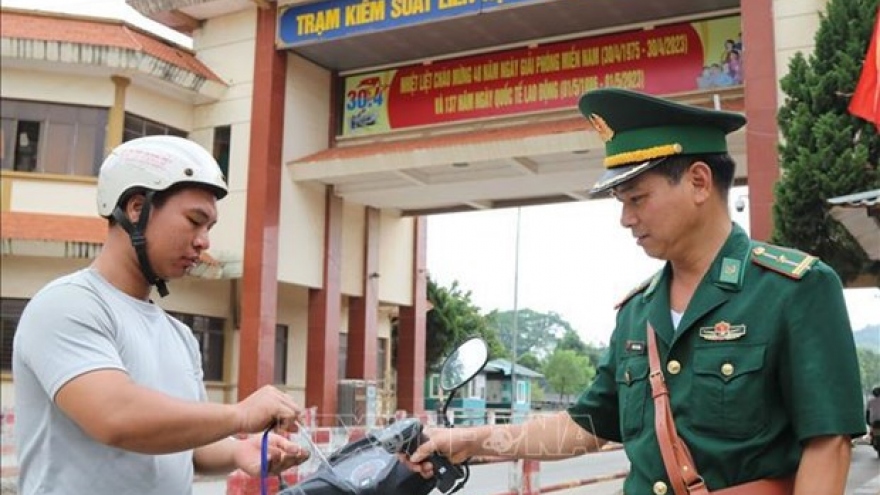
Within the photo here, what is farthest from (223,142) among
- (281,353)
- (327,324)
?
(281,353)

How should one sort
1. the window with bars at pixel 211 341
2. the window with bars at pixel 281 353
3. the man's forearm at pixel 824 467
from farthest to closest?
the window with bars at pixel 281 353 → the window with bars at pixel 211 341 → the man's forearm at pixel 824 467

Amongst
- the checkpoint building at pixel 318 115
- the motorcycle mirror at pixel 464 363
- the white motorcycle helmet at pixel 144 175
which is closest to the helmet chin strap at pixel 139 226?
the white motorcycle helmet at pixel 144 175

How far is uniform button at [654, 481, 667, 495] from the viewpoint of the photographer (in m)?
1.72

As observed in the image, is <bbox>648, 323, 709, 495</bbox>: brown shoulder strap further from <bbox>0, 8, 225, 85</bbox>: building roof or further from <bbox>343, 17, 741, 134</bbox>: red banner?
<bbox>0, 8, 225, 85</bbox>: building roof

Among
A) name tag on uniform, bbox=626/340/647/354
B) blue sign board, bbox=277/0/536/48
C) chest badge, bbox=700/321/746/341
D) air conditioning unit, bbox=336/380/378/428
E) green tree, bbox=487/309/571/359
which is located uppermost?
blue sign board, bbox=277/0/536/48

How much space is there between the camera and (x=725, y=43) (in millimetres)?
14172

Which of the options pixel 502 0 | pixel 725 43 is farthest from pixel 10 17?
pixel 725 43

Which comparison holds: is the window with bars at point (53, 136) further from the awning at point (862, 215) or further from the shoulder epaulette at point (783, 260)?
the shoulder epaulette at point (783, 260)

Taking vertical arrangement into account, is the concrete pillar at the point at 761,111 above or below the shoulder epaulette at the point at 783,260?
above

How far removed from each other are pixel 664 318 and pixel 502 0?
13307 millimetres

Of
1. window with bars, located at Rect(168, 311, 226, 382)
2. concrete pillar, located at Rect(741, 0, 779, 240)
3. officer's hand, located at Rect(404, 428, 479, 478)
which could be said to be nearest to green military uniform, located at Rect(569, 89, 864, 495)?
officer's hand, located at Rect(404, 428, 479, 478)

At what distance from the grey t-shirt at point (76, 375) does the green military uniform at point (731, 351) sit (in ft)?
3.39

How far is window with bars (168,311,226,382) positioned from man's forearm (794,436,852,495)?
16459 millimetres

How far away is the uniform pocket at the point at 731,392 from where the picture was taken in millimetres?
1661
